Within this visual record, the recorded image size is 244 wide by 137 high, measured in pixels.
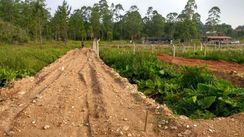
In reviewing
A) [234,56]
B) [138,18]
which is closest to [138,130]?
[234,56]

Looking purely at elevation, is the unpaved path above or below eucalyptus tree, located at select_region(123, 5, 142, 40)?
below

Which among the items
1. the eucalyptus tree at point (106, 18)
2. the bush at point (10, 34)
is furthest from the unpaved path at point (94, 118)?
the eucalyptus tree at point (106, 18)

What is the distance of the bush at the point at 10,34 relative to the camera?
49594mm

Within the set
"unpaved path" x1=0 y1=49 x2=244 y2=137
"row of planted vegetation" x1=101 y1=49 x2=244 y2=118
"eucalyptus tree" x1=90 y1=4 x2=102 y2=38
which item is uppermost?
"eucalyptus tree" x1=90 y1=4 x2=102 y2=38

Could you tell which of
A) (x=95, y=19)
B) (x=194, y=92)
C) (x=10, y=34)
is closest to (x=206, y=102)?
(x=194, y=92)

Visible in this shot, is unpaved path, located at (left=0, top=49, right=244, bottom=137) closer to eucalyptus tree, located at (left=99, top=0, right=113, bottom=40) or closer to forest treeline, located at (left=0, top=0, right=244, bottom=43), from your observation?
forest treeline, located at (left=0, top=0, right=244, bottom=43)

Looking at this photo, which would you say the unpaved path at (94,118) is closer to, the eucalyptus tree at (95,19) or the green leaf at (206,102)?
the green leaf at (206,102)

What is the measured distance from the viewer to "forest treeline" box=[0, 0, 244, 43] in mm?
62062

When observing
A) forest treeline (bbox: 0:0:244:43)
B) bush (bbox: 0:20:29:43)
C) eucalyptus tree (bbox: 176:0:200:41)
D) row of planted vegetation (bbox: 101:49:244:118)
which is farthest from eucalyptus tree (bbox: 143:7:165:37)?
row of planted vegetation (bbox: 101:49:244:118)

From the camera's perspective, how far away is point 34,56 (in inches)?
941

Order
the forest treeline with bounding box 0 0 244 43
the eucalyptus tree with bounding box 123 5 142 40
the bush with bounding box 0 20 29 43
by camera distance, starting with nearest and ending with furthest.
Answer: the bush with bounding box 0 20 29 43 → the forest treeline with bounding box 0 0 244 43 → the eucalyptus tree with bounding box 123 5 142 40

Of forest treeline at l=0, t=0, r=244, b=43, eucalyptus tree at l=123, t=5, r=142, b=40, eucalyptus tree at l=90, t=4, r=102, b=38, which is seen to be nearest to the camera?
forest treeline at l=0, t=0, r=244, b=43

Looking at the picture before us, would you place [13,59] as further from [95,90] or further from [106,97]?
[106,97]

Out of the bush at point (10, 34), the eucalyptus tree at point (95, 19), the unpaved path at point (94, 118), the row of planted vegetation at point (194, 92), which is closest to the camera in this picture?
the unpaved path at point (94, 118)
